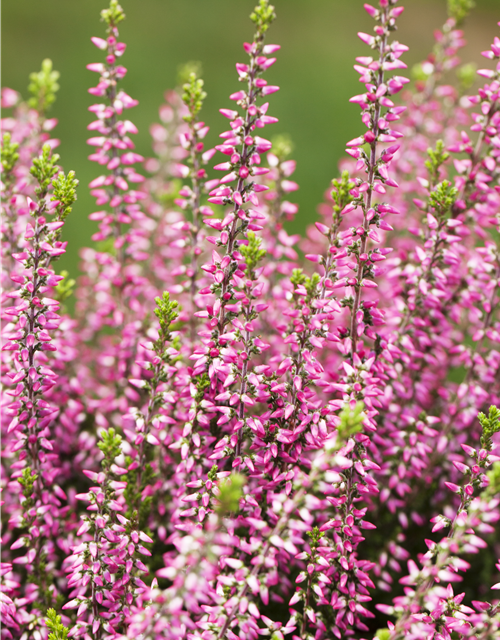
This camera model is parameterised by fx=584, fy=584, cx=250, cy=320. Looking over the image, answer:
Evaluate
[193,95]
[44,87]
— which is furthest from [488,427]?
[44,87]

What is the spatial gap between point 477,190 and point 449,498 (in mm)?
1139

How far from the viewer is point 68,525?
187cm

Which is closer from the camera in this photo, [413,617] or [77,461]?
[413,617]

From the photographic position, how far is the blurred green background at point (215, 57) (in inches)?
213

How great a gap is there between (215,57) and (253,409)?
5.88 meters

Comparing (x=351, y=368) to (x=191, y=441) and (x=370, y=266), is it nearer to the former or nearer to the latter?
(x=370, y=266)

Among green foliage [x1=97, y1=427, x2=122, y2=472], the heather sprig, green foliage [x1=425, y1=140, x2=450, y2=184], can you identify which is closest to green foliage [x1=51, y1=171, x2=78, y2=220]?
green foliage [x1=97, y1=427, x2=122, y2=472]

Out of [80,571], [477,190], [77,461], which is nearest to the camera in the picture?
[80,571]

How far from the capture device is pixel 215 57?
6.88 m

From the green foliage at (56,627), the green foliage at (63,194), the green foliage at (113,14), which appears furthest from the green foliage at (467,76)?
the green foliage at (56,627)

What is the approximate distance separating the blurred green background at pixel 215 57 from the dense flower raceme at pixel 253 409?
240 cm

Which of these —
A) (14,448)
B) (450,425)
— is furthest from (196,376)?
(450,425)

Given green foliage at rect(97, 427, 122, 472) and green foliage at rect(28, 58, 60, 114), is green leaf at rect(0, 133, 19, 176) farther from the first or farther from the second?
green foliage at rect(97, 427, 122, 472)

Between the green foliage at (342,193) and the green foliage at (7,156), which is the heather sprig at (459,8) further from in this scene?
the green foliage at (7,156)
